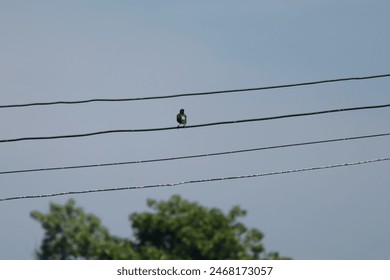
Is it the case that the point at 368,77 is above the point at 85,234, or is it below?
below

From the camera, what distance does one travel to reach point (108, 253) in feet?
164

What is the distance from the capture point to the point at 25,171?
2761 centimetres

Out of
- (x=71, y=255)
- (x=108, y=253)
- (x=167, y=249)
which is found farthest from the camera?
(x=167, y=249)

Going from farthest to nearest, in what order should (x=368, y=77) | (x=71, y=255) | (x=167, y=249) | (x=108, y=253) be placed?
(x=167, y=249) < (x=108, y=253) < (x=71, y=255) < (x=368, y=77)

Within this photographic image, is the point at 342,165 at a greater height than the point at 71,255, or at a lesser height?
lesser

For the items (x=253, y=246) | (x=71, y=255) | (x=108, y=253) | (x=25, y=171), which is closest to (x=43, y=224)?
(x=71, y=255)

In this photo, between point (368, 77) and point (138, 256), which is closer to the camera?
point (368, 77)

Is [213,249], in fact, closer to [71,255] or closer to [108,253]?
[108,253]

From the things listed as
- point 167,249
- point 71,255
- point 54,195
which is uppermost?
point 167,249

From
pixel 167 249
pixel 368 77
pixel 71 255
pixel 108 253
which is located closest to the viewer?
pixel 368 77

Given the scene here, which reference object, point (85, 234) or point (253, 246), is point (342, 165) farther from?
point (253, 246)

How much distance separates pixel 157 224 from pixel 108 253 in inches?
219

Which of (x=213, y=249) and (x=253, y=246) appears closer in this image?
(x=253, y=246)

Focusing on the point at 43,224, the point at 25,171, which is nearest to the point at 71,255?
the point at 43,224
